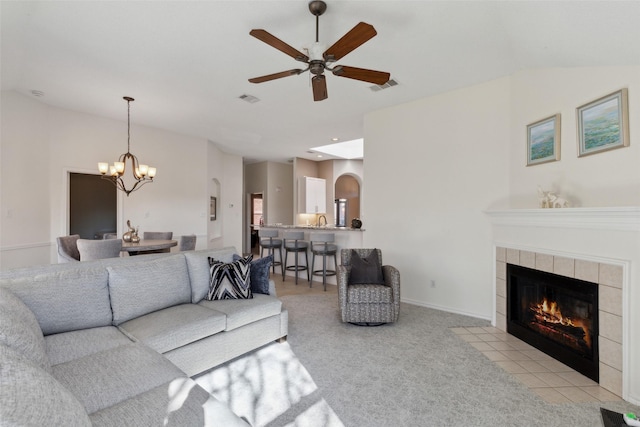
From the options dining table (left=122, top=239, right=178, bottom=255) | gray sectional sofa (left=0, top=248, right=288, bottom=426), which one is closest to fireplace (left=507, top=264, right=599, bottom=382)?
gray sectional sofa (left=0, top=248, right=288, bottom=426)

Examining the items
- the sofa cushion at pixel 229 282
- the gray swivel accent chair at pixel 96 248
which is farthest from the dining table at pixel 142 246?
the sofa cushion at pixel 229 282

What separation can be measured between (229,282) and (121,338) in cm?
102

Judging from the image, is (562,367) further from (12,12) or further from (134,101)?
(134,101)

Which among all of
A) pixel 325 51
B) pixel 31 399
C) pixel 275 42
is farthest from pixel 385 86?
pixel 31 399

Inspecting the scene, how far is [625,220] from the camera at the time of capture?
218 cm

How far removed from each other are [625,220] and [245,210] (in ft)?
29.7

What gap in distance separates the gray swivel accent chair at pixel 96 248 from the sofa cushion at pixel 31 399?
311 centimetres

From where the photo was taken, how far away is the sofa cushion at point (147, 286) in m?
2.41

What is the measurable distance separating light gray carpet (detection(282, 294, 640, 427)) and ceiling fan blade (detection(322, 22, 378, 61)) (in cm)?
256

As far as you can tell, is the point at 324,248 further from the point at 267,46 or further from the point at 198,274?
the point at 267,46

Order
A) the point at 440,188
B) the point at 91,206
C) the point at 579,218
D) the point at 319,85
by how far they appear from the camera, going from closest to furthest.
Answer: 1. the point at 579,218
2. the point at 319,85
3. the point at 440,188
4. the point at 91,206

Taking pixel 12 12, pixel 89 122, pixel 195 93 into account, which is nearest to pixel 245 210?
pixel 89 122

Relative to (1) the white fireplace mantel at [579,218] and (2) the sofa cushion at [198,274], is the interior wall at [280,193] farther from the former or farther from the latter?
(1) the white fireplace mantel at [579,218]

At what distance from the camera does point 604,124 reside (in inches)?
99.7
